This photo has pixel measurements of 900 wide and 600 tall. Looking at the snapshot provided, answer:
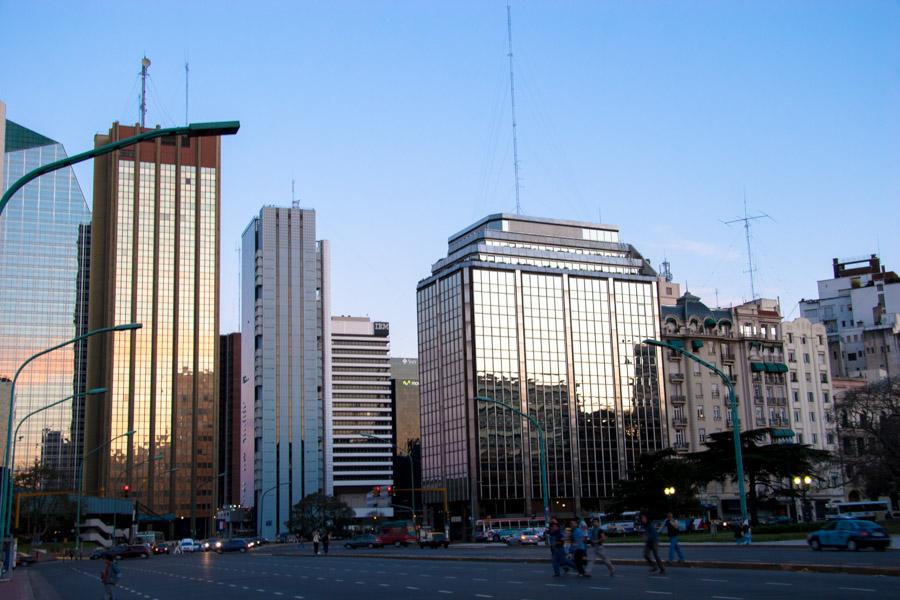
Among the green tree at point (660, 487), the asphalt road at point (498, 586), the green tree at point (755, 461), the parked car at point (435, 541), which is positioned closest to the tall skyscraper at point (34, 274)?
the green tree at point (660, 487)

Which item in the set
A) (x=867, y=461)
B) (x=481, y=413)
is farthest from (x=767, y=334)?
(x=867, y=461)

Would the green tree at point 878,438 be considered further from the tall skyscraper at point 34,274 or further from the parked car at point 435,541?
the tall skyscraper at point 34,274

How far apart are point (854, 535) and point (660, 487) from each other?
169 feet

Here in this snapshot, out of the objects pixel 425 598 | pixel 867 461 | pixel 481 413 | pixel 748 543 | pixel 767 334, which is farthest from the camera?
pixel 767 334

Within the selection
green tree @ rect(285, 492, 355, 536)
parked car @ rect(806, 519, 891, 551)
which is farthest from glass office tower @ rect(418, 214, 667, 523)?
parked car @ rect(806, 519, 891, 551)

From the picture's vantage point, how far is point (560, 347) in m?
137

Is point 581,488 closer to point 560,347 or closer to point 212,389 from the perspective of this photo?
point 560,347

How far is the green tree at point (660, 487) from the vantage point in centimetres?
8912

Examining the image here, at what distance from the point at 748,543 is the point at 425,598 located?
2835 centimetres

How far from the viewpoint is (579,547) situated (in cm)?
3117

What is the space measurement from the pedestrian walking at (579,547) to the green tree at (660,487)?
192ft

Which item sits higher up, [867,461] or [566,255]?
[566,255]

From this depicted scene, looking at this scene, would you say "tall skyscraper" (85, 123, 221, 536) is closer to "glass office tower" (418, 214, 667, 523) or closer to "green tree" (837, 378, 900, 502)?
"glass office tower" (418, 214, 667, 523)

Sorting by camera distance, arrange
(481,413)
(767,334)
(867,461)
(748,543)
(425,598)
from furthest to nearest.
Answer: (767,334)
(481,413)
(867,461)
(748,543)
(425,598)
